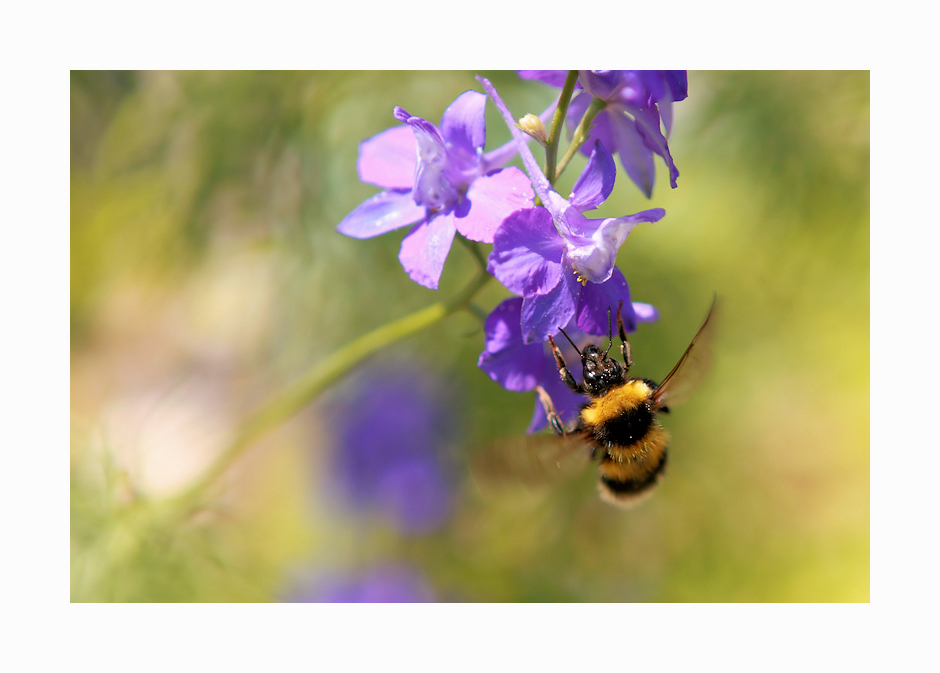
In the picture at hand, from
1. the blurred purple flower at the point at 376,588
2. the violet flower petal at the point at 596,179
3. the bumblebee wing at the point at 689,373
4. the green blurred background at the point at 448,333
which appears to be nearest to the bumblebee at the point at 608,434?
the bumblebee wing at the point at 689,373

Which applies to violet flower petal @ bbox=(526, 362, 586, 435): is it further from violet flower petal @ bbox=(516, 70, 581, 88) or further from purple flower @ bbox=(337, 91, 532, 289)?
violet flower petal @ bbox=(516, 70, 581, 88)

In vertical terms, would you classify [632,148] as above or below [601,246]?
above

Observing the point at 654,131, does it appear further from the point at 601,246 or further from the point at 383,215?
the point at 383,215

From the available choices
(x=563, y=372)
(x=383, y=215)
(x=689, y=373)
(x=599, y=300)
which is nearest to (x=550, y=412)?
(x=563, y=372)

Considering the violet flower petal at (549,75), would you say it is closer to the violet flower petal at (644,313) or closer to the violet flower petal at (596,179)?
the violet flower petal at (596,179)

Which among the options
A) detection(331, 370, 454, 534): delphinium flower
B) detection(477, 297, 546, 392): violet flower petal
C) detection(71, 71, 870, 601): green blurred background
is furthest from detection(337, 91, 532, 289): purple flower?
detection(331, 370, 454, 534): delphinium flower
